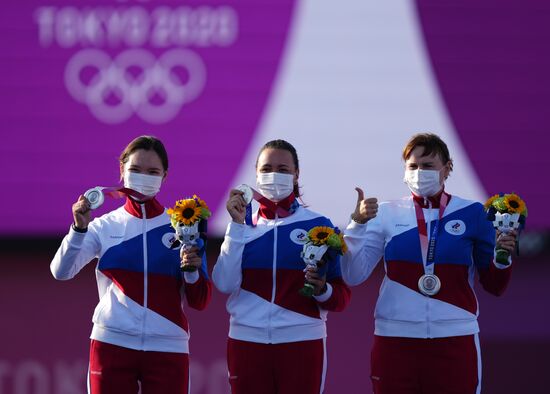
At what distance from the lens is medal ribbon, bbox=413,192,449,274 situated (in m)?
4.16

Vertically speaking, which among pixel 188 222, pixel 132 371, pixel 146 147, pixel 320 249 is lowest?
pixel 132 371

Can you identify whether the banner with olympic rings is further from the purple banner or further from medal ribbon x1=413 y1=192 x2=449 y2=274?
medal ribbon x1=413 y1=192 x2=449 y2=274

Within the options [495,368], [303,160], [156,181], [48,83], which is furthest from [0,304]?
[495,368]

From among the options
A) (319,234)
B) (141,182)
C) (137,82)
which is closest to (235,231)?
(319,234)

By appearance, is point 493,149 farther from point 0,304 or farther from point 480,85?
point 0,304

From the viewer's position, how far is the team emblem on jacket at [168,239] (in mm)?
4219

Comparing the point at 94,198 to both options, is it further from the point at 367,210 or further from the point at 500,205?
the point at 500,205

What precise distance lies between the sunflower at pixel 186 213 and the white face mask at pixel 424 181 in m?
0.98

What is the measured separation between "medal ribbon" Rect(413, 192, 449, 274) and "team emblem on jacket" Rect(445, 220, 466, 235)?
0.05m

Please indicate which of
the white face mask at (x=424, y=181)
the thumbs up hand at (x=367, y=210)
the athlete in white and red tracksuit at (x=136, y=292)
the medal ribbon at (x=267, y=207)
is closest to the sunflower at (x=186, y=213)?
the athlete in white and red tracksuit at (x=136, y=292)

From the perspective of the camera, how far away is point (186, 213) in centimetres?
404

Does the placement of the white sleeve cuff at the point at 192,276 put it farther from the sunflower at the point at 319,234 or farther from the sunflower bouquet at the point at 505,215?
the sunflower bouquet at the point at 505,215

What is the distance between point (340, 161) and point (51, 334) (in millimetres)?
2326

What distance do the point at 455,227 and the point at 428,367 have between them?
0.63m
